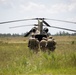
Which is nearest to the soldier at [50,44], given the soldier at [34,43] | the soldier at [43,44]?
the soldier at [43,44]

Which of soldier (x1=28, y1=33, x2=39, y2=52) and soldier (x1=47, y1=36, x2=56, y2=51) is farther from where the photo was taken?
soldier (x1=28, y1=33, x2=39, y2=52)

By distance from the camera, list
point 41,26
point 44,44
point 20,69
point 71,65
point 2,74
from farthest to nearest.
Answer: point 41,26, point 44,44, point 71,65, point 20,69, point 2,74

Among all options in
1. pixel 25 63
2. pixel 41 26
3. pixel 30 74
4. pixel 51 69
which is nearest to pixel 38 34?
pixel 41 26

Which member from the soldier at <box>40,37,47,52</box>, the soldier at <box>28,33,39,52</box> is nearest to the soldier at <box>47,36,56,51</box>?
the soldier at <box>40,37,47,52</box>

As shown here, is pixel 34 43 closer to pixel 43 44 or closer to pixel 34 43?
→ pixel 34 43

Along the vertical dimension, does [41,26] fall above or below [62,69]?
above

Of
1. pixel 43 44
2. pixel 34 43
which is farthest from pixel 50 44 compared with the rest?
pixel 34 43

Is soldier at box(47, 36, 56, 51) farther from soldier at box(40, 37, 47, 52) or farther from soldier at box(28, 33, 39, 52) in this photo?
soldier at box(28, 33, 39, 52)

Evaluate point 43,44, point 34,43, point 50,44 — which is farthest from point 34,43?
point 50,44

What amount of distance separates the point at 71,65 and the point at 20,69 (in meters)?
3.04

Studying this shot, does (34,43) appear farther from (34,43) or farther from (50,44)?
(50,44)

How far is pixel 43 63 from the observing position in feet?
48.8

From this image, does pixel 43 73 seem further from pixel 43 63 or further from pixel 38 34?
pixel 38 34

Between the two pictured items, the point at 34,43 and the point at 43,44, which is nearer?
the point at 43,44
